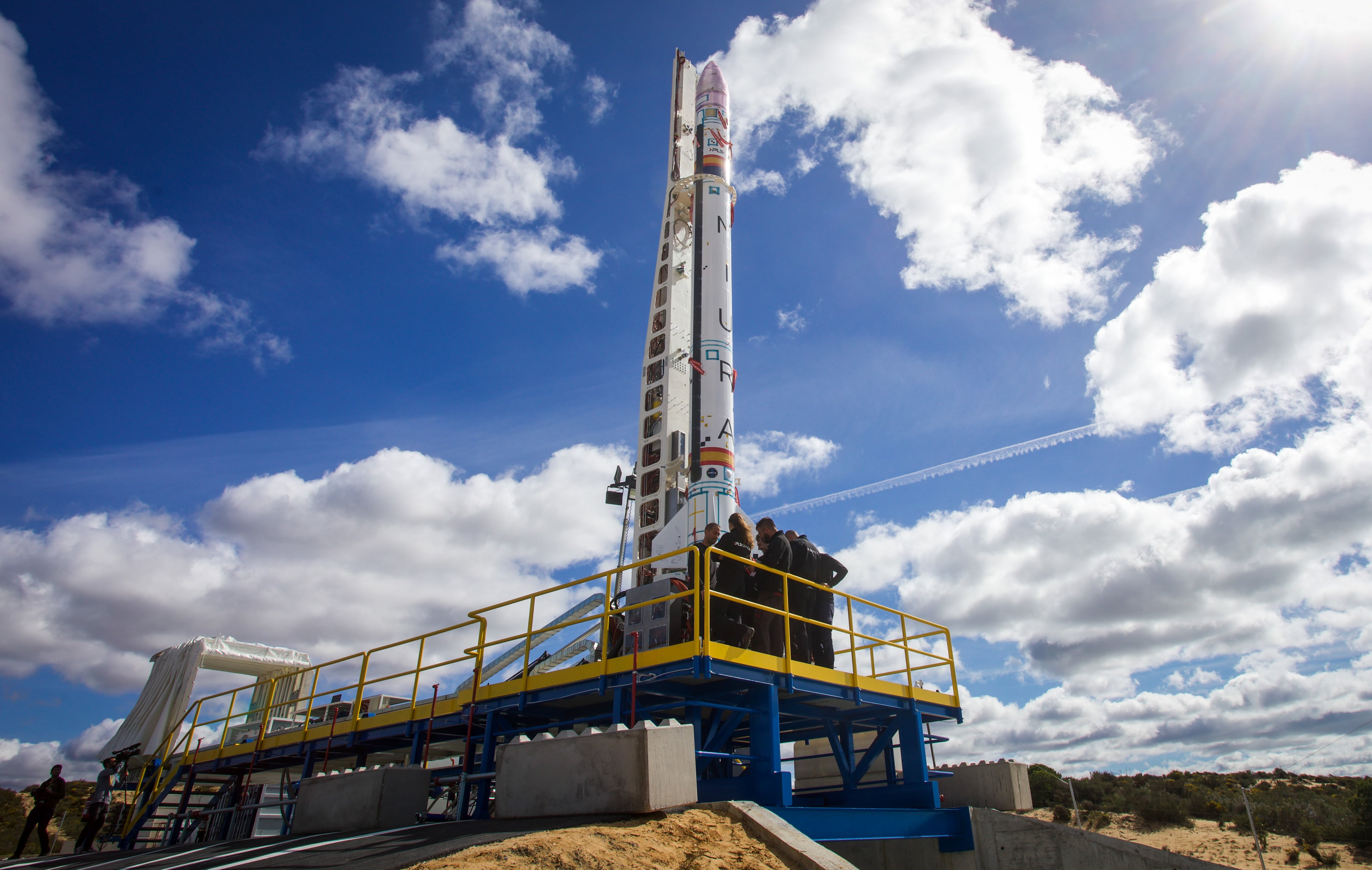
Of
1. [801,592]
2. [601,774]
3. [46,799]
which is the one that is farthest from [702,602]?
[46,799]

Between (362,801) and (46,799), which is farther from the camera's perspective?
(46,799)

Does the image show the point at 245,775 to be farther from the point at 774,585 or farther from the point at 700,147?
the point at 700,147

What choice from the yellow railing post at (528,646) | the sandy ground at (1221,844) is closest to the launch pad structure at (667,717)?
the yellow railing post at (528,646)

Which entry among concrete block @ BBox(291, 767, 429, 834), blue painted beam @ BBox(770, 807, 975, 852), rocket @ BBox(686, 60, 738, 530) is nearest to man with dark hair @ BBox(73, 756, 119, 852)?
concrete block @ BBox(291, 767, 429, 834)

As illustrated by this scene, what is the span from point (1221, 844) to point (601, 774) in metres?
23.1

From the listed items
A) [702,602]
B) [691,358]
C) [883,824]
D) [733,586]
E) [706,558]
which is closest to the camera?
[706,558]

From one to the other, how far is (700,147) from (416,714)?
14.0 meters

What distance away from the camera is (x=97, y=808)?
14891 millimetres

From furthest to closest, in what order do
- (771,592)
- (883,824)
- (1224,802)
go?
(1224,802) → (771,592) → (883,824)

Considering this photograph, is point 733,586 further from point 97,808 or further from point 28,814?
point 28,814

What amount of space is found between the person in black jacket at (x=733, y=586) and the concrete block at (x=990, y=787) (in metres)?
5.20

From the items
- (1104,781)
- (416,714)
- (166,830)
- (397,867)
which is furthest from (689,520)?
(1104,781)

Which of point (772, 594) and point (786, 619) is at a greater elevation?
point (772, 594)

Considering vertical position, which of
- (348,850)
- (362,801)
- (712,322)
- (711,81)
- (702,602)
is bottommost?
(348,850)
